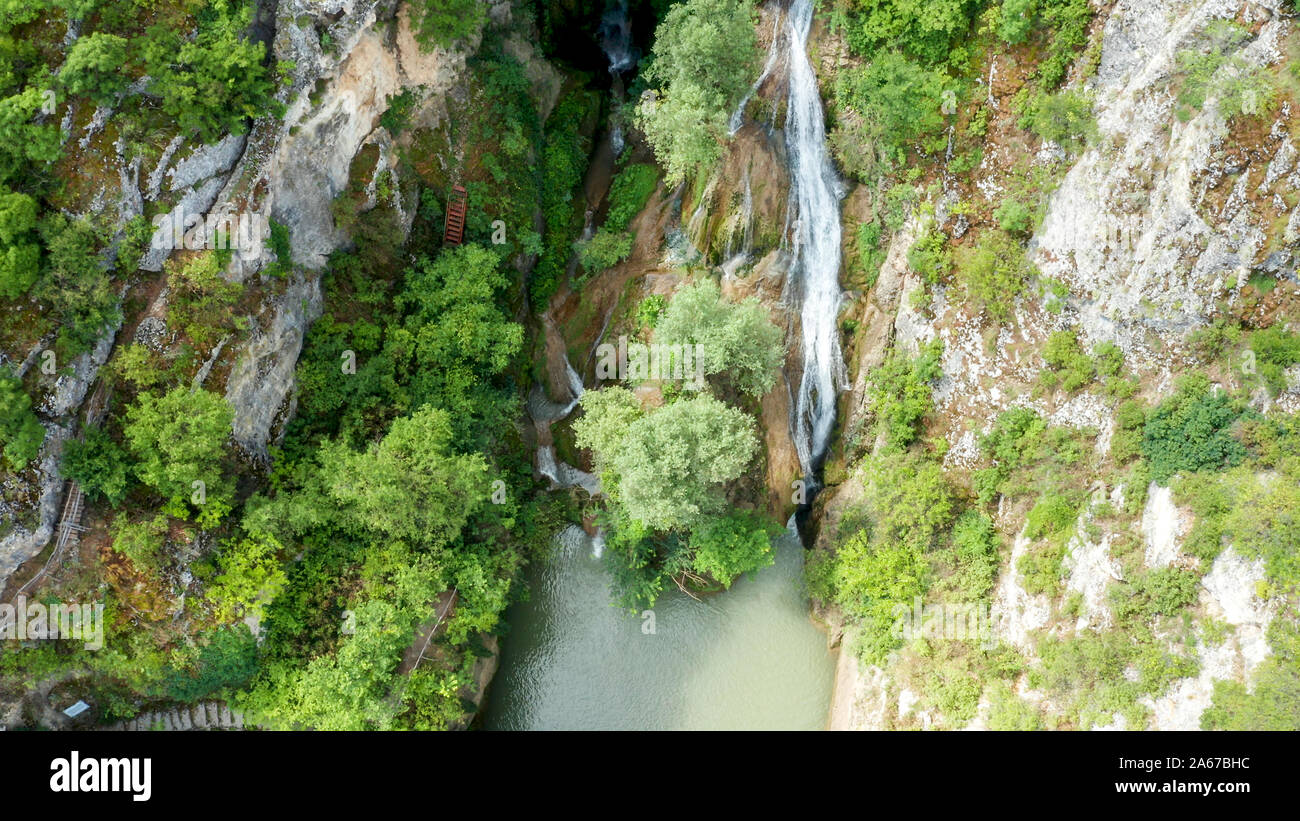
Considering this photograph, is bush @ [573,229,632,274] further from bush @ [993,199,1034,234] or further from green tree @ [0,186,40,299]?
green tree @ [0,186,40,299]

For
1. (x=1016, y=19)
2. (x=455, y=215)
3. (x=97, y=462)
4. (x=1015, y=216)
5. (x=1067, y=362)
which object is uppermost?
(x=1016, y=19)

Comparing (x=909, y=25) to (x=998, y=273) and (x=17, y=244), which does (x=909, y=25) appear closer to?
(x=998, y=273)

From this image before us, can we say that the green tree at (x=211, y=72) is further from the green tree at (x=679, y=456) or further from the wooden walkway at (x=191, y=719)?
the wooden walkway at (x=191, y=719)

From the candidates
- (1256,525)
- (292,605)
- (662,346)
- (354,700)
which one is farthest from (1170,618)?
(292,605)

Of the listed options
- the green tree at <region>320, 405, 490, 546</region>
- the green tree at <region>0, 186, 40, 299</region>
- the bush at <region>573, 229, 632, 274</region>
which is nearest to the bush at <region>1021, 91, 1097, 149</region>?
the bush at <region>573, 229, 632, 274</region>

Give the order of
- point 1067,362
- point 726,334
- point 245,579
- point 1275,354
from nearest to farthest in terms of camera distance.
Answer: point 1275,354, point 245,579, point 1067,362, point 726,334

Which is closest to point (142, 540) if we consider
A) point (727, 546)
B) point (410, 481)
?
point (410, 481)

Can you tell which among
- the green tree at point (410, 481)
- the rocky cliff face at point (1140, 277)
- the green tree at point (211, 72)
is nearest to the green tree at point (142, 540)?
the green tree at point (410, 481)
